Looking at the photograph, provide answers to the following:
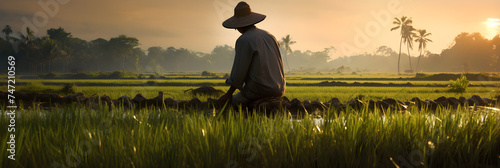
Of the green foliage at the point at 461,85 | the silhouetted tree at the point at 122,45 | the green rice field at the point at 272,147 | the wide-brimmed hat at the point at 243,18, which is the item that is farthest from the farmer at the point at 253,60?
the silhouetted tree at the point at 122,45

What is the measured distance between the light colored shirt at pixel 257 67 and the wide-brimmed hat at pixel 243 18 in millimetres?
107

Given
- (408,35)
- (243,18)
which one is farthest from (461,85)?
(408,35)

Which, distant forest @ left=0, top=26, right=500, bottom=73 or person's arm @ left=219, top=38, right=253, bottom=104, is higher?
distant forest @ left=0, top=26, right=500, bottom=73

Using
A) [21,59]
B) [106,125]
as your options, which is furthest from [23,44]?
[106,125]

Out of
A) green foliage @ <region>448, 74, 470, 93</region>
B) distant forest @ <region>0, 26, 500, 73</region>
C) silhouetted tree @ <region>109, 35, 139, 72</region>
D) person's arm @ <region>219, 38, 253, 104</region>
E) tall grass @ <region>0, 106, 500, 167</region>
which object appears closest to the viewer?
tall grass @ <region>0, 106, 500, 167</region>

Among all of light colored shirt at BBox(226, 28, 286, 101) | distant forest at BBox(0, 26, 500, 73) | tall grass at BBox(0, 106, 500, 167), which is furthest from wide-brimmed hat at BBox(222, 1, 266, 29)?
distant forest at BBox(0, 26, 500, 73)

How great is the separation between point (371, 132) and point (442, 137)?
47cm

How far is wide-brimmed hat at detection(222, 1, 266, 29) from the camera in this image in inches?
138

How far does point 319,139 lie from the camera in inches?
83.7

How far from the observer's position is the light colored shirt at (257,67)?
11.4 ft

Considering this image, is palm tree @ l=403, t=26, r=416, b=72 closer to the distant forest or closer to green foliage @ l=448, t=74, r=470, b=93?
the distant forest

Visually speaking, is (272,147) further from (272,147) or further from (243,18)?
(243,18)

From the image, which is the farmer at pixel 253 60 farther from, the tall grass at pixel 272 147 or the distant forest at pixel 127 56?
the distant forest at pixel 127 56

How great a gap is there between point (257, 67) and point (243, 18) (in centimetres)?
55
